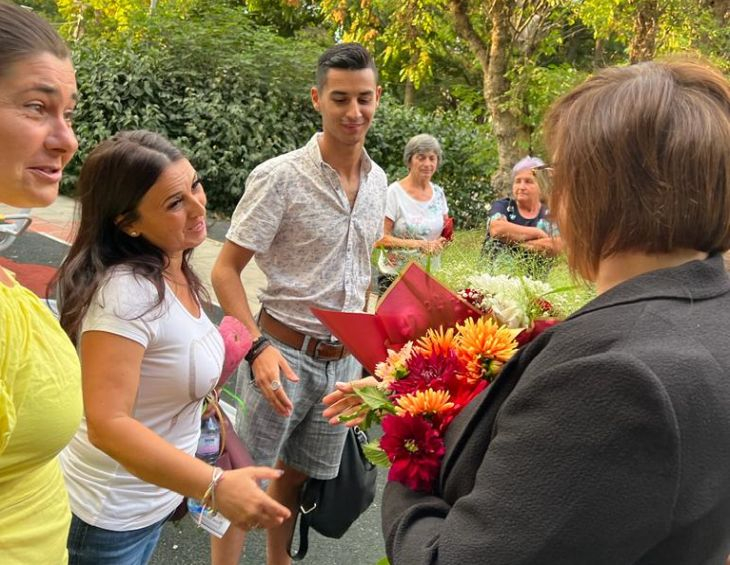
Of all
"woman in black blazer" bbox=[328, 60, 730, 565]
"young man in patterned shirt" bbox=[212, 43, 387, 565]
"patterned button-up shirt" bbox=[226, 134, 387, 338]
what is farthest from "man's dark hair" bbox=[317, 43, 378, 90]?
"woman in black blazer" bbox=[328, 60, 730, 565]

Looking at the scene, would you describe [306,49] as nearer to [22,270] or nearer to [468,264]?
[22,270]

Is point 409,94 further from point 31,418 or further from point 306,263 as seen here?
point 31,418

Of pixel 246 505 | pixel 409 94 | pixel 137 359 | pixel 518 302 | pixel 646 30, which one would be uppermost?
pixel 646 30

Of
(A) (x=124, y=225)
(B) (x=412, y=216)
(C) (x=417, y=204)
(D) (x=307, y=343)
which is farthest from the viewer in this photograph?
(C) (x=417, y=204)

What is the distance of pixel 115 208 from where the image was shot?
1.93 metres

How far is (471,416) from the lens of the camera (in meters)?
1.25

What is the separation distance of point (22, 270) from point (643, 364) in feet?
17.3

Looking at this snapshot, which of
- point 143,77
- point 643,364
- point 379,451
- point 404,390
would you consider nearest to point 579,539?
point 643,364

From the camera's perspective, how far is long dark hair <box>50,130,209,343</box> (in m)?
1.88

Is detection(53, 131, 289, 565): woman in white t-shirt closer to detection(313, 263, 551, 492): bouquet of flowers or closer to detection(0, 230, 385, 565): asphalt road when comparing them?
detection(313, 263, 551, 492): bouquet of flowers

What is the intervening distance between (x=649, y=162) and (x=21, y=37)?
116cm

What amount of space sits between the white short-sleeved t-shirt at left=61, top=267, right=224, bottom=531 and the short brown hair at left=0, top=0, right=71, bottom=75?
0.62 m

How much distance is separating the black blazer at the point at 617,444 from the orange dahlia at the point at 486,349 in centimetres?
37

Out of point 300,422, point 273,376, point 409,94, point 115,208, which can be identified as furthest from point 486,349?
point 409,94
